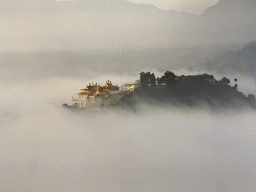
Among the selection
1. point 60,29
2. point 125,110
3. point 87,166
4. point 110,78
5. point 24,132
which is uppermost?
point 60,29

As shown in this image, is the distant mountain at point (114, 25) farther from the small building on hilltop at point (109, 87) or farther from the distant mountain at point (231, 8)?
the small building on hilltop at point (109, 87)

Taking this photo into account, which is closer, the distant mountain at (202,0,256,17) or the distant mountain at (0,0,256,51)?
the distant mountain at (0,0,256,51)

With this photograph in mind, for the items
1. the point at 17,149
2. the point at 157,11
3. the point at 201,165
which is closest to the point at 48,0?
the point at 157,11

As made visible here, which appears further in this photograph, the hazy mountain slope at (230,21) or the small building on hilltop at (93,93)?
the hazy mountain slope at (230,21)

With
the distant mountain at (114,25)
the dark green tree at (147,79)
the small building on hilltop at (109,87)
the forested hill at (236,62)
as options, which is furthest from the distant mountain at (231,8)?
the small building on hilltop at (109,87)

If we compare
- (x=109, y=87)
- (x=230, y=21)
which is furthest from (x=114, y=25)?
(x=230, y=21)

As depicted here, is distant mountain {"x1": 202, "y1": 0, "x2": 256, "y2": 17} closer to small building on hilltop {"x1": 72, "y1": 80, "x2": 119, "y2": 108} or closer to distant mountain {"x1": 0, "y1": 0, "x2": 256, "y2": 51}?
distant mountain {"x1": 0, "y1": 0, "x2": 256, "y2": 51}

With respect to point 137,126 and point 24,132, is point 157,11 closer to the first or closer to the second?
point 137,126

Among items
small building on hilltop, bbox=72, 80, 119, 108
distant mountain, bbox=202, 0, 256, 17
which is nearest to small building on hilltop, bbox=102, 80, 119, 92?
small building on hilltop, bbox=72, 80, 119, 108
